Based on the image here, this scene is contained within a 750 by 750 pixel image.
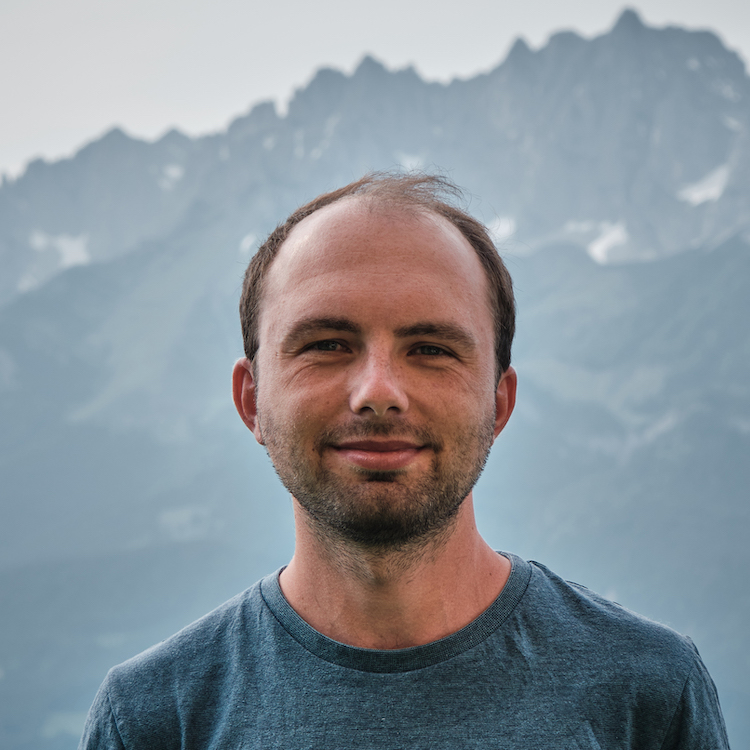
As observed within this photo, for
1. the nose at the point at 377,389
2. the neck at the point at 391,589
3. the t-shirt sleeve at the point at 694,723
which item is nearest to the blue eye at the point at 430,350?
the nose at the point at 377,389

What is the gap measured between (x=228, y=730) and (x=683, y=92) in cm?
15691

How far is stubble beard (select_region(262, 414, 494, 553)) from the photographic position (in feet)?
5.77

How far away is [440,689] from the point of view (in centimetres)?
182

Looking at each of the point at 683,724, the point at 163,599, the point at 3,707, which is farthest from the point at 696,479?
the point at 683,724

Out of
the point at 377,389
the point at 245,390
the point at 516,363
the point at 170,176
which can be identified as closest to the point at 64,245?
the point at 170,176

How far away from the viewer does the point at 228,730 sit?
1.84m

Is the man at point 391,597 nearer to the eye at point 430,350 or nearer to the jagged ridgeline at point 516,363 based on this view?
the eye at point 430,350

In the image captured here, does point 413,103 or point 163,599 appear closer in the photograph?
point 163,599

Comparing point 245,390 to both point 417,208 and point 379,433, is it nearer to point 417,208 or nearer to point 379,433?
point 379,433

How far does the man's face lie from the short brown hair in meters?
0.11

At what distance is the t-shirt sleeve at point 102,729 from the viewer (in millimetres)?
1917

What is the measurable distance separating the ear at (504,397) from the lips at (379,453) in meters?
0.50

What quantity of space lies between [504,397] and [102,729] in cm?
157

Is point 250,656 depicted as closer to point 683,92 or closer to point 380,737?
point 380,737
